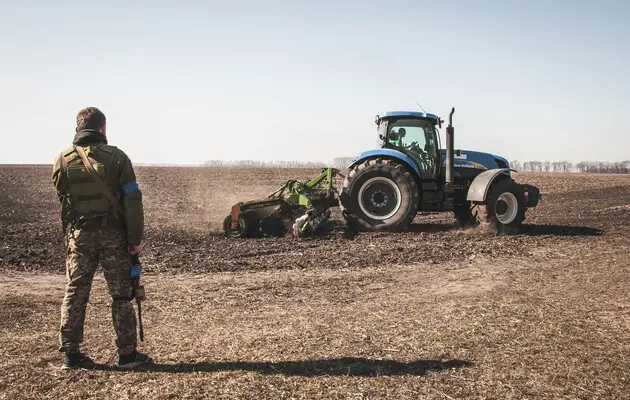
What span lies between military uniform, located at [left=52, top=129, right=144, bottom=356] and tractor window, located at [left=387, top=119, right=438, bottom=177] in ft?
28.7

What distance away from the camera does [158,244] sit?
11523 mm

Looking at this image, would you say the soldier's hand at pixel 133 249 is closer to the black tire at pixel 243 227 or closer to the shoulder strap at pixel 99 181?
the shoulder strap at pixel 99 181

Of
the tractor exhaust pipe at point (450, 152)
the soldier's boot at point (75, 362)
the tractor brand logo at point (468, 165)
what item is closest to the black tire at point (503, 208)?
the tractor exhaust pipe at point (450, 152)

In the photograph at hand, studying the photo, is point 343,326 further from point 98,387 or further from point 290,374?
point 98,387

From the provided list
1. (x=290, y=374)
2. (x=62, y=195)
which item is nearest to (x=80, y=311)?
(x=62, y=195)

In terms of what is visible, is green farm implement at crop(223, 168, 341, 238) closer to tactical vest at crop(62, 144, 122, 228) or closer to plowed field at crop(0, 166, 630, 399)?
plowed field at crop(0, 166, 630, 399)

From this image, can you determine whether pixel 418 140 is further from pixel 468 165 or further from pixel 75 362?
pixel 75 362

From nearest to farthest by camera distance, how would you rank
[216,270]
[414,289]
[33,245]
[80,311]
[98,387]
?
1. [98,387]
2. [80,311]
3. [414,289]
4. [216,270]
5. [33,245]

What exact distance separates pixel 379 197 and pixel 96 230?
8666 millimetres

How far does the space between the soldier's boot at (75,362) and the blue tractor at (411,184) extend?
8353 mm

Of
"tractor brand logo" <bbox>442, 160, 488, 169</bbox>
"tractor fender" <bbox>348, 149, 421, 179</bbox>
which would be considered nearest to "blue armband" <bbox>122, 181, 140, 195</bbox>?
"tractor fender" <bbox>348, 149, 421, 179</bbox>

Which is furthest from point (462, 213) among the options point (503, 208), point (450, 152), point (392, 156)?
point (392, 156)

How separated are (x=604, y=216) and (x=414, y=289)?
10.1m

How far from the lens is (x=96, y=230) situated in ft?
15.2
